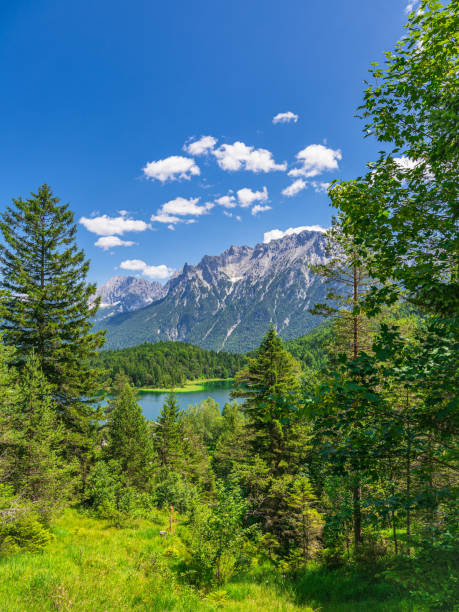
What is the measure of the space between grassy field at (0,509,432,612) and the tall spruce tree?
7192mm

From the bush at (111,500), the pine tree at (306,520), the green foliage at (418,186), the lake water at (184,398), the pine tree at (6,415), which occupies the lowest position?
the lake water at (184,398)

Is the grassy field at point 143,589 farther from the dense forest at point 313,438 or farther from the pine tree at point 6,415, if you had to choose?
the pine tree at point 6,415

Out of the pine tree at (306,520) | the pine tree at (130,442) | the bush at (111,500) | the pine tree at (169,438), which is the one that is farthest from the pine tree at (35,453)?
the pine tree at (169,438)

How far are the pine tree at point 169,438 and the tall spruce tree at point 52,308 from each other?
1796cm

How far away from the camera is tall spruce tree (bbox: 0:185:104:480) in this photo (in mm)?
14398

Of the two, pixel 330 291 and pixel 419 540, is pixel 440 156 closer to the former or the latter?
pixel 419 540

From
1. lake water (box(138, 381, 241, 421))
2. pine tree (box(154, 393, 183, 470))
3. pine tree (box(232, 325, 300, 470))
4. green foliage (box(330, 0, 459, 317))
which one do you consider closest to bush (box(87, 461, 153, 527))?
pine tree (box(232, 325, 300, 470))

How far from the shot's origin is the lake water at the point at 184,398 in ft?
361

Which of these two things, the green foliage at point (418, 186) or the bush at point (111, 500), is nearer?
the green foliage at point (418, 186)

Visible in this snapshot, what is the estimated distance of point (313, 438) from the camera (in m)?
3.77

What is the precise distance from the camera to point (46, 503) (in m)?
11.9

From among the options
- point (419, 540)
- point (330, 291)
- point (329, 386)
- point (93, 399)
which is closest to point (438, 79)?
point (329, 386)

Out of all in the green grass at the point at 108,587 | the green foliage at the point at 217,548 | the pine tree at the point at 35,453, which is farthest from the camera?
the pine tree at the point at 35,453

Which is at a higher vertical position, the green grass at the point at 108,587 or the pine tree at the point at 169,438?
the green grass at the point at 108,587
